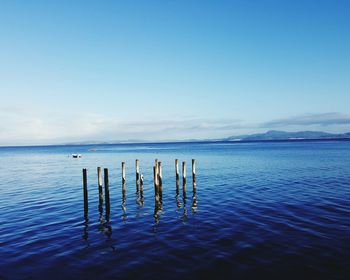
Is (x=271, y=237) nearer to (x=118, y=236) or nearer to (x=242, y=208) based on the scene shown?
(x=242, y=208)

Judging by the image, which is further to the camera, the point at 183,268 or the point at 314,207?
the point at 314,207

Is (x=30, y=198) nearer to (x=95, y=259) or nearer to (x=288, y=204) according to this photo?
(x=95, y=259)

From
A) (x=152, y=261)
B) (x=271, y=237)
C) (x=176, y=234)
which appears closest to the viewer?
(x=152, y=261)

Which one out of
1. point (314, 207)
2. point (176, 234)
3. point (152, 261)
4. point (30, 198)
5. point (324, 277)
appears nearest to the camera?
point (324, 277)

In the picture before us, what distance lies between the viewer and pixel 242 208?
19.9 m

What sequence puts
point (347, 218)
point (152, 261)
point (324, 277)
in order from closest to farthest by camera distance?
point (324, 277) < point (152, 261) < point (347, 218)

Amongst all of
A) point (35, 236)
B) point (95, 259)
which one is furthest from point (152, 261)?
point (35, 236)

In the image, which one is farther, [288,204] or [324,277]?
[288,204]

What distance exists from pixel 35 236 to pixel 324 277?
1447 centimetres

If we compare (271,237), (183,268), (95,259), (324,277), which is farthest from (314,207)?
(95,259)

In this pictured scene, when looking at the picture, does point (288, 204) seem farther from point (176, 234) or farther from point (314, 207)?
point (176, 234)

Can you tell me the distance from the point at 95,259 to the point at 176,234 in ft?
15.3

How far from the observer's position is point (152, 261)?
11.7 metres

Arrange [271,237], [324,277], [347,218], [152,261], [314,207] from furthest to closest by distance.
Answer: [314,207] → [347,218] → [271,237] → [152,261] → [324,277]
